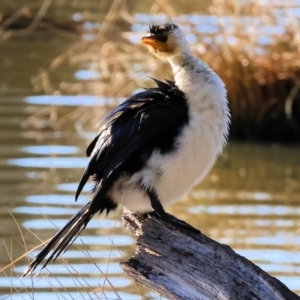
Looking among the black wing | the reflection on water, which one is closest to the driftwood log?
the black wing

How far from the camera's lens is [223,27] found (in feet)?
31.3

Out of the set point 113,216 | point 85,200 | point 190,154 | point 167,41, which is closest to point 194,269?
point 190,154

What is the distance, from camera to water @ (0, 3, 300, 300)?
20.4ft

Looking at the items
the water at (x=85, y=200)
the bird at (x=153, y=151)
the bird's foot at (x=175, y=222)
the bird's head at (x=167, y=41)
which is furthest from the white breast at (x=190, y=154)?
the water at (x=85, y=200)

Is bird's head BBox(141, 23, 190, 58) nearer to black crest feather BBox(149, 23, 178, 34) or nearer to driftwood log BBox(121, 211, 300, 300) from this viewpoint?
black crest feather BBox(149, 23, 178, 34)

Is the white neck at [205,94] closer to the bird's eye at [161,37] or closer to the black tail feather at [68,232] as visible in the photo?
the bird's eye at [161,37]

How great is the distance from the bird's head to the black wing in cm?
A: 31

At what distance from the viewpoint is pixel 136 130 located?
14.3 feet

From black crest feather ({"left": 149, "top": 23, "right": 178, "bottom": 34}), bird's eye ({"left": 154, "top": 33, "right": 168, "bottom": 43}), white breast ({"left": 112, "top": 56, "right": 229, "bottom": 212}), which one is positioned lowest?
white breast ({"left": 112, "top": 56, "right": 229, "bottom": 212})

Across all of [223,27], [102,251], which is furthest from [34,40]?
[102,251]

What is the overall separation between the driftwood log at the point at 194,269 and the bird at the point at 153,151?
160 mm

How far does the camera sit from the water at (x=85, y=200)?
6221mm

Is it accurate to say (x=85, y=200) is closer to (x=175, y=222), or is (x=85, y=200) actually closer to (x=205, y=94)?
(x=205, y=94)

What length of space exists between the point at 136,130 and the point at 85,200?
336 centimetres
